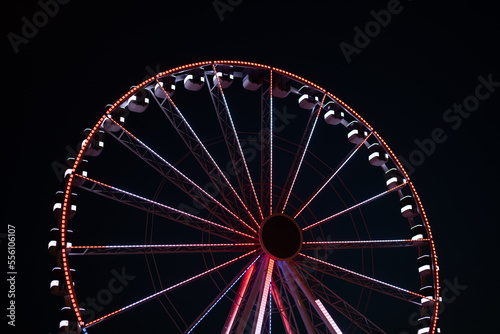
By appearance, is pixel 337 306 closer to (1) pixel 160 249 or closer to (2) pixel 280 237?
(2) pixel 280 237

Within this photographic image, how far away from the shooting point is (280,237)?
15.0 m

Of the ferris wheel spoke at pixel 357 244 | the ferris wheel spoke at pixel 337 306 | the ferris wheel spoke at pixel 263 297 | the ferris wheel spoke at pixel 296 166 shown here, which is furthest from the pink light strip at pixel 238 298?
the ferris wheel spoke at pixel 296 166

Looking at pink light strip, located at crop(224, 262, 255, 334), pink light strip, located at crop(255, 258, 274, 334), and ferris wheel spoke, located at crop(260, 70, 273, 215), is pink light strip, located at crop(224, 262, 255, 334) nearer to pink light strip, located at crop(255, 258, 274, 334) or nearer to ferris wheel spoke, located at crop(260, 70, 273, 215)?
pink light strip, located at crop(255, 258, 274, 334)

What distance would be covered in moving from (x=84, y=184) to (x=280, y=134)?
13132 mm

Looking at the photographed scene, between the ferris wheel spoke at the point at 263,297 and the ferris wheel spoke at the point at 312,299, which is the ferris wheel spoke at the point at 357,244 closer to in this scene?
the ferris wheel spoke at the point at 312,299

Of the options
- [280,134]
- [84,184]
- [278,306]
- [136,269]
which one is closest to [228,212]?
[278,306]

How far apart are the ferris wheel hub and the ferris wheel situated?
3 centimetres

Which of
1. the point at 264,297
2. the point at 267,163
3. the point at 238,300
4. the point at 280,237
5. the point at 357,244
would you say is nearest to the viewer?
the point at 264,297

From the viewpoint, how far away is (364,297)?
25547mm

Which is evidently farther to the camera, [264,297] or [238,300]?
[238,300]

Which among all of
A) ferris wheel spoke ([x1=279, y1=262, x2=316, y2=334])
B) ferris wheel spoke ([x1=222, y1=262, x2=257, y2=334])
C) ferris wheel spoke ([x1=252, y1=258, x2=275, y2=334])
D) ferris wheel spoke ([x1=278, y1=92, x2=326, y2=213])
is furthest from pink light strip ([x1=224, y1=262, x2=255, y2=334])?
ferris wheel spoke ([x1=278, y1=92, x2=326, y2=213])

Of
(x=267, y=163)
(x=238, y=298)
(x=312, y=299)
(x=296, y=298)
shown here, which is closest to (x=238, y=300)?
(x=238, y=298)

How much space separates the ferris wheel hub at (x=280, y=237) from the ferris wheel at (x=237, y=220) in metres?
0.03

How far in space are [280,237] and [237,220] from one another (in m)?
1.09
